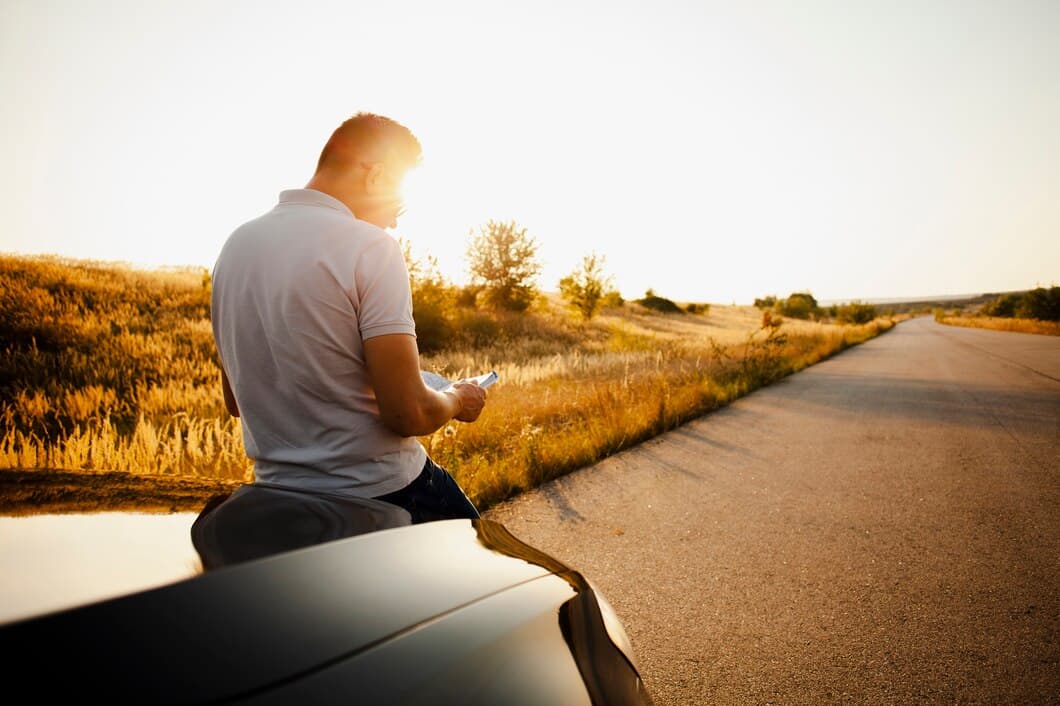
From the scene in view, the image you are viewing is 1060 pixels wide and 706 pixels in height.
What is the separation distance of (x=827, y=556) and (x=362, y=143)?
362 centimetres

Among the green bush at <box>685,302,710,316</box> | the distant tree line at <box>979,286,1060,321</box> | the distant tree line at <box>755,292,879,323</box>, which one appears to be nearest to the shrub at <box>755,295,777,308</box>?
the distant tree line at <box>755,292,879,323</box>

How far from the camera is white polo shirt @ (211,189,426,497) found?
4.95 ft

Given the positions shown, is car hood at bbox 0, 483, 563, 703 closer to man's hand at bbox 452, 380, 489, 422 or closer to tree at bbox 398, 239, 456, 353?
man's hand at bbox 452, 380, 489, 422

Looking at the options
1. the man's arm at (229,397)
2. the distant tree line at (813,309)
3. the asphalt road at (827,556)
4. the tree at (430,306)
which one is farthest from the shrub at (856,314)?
the man's arm at (229,397)

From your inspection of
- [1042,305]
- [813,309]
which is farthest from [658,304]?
[1042,305]

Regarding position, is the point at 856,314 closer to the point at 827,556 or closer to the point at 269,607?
the point at 827,556

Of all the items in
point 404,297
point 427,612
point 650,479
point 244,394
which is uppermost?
point 404,297

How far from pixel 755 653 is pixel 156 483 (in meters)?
2.56

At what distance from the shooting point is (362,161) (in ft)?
5.70

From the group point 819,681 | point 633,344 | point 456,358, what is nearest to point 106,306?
point 456,358

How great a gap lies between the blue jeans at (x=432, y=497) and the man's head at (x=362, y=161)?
0.94 metres

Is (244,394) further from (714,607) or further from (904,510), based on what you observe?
(904,510)

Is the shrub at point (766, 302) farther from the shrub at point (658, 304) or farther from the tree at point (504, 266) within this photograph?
the tree at point (504, 266)

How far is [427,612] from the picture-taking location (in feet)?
3.38
